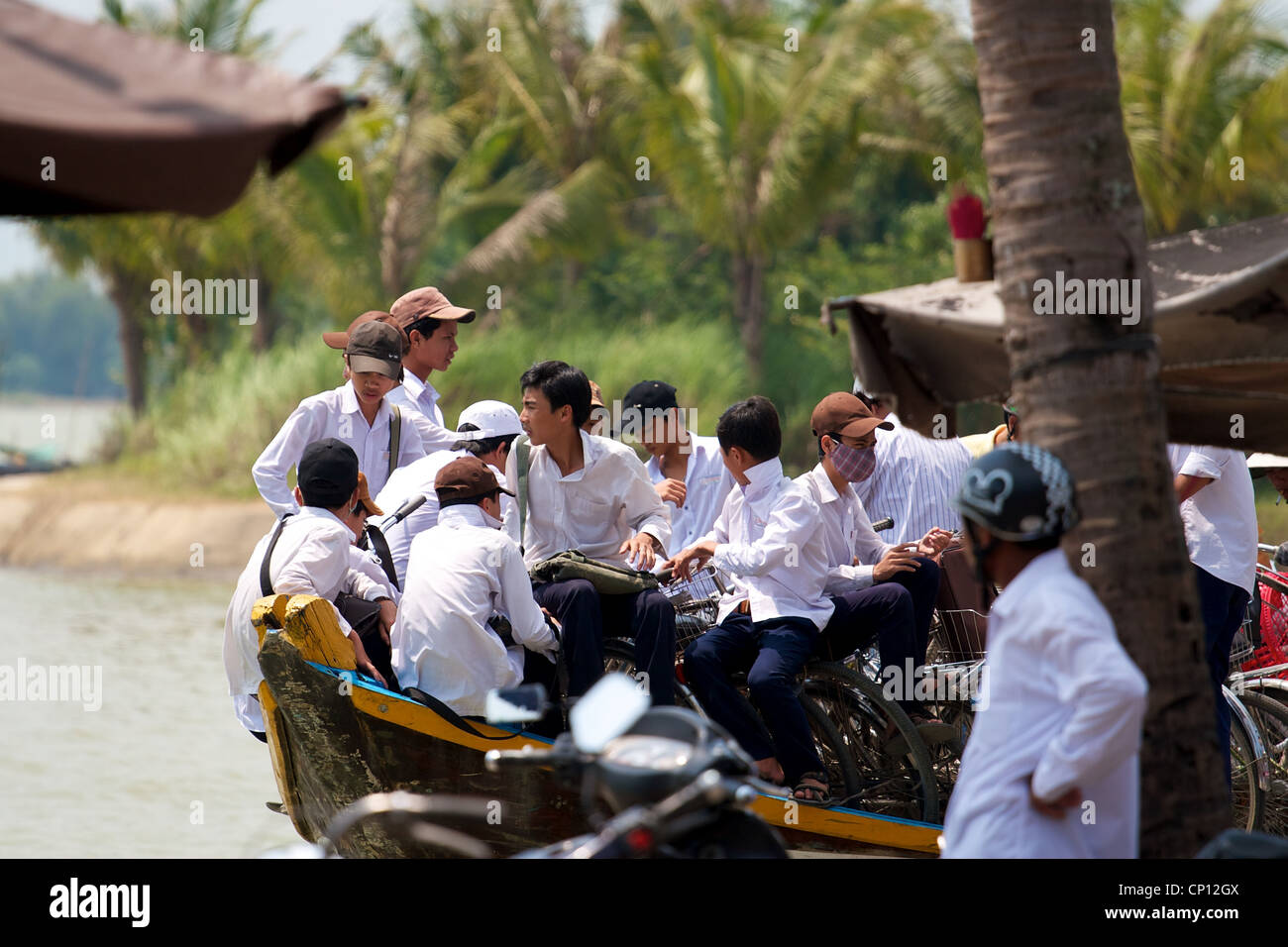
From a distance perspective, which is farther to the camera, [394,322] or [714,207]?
[714,207]

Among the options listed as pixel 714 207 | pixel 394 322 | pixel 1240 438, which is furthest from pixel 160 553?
pixel 1240 438

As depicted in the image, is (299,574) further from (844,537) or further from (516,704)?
(516,704)

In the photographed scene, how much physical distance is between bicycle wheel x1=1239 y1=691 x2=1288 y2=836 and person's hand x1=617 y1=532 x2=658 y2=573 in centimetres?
299

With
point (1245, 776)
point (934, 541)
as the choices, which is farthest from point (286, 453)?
point (1245, 776)

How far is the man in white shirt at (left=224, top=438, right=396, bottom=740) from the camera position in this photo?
6.01 metres

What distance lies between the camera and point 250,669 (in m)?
6.34

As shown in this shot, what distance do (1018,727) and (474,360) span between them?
2420 cm

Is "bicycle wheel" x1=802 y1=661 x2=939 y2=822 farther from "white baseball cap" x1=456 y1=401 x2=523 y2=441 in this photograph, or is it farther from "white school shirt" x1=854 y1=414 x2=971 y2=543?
"white baseball cap" x1=456 y1=401 x2=523 y2=441

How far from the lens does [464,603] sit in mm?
5672

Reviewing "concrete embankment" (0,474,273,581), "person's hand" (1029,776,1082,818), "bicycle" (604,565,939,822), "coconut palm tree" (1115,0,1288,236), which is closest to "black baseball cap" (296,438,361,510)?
"bicycle" (604,565,939,822)

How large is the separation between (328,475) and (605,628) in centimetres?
133

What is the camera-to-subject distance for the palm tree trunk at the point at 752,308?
28.3 metres

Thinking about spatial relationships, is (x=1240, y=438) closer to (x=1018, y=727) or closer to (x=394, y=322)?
(x=1018, y=727)
